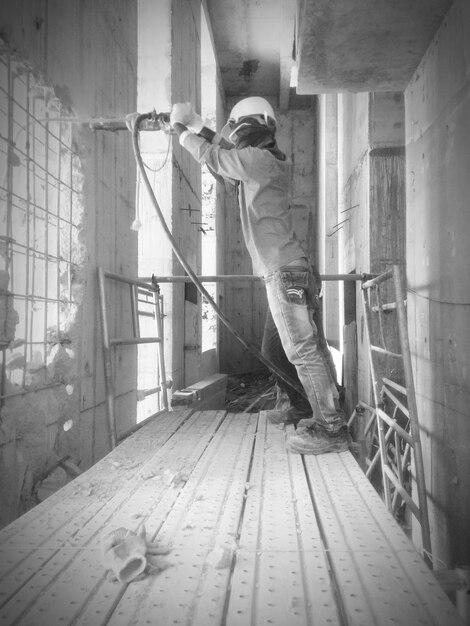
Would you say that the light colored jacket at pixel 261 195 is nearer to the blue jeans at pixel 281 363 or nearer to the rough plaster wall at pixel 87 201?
the rough plaster wall at pixel 87 201

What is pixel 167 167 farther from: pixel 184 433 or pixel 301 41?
pixel 184 433

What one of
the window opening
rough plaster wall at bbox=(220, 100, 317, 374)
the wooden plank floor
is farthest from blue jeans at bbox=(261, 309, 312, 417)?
rough plaster wall at bbox=(220, 100, 317, 374)

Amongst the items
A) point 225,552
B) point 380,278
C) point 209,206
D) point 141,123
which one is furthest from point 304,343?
point 209,206

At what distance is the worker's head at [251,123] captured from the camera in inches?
108

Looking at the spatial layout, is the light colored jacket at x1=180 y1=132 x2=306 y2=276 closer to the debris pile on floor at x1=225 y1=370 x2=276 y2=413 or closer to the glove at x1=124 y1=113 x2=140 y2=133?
the glove at x1=124 y1=113 x2=140 y2=133

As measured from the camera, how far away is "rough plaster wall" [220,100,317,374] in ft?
34.4

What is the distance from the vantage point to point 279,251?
8.68 feet

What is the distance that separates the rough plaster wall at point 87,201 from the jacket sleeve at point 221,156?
2.21ft

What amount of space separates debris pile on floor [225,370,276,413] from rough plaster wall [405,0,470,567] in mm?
4342

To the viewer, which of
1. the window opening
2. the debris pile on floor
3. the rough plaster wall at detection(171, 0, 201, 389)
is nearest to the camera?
the rough plaster wall at detection(171, 0, 201, 389)

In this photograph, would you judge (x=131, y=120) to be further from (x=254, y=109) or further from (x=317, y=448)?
(x=317, y=448)

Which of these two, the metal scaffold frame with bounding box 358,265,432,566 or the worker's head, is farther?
the worker's head

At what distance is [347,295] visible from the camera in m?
6.12

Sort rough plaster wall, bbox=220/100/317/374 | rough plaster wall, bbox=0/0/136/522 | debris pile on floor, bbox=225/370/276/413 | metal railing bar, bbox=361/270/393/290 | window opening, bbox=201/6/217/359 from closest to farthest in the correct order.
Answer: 1. rough plaster wall, bbox=0/0/136/522
2. metal railing bar, bbox=361/270/393/290
3. debris pile on floor, bbox=225/370/276/413
4. window opening, bbox=201/6/217/359
5. rough plaster wall, bbox=220/100/317/374
